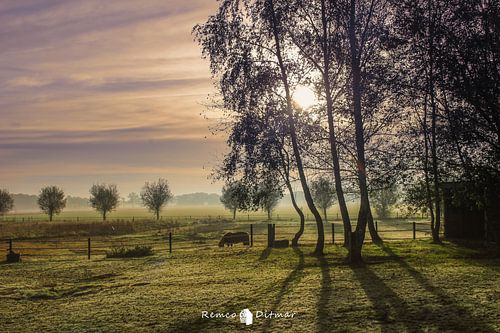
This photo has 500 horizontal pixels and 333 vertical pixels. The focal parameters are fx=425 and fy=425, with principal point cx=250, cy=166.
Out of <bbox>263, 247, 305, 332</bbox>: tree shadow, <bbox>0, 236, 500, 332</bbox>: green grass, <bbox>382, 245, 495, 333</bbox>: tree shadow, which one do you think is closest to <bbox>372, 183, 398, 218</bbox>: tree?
<bbox>0, 236, 500, 332</bbox>: green grass

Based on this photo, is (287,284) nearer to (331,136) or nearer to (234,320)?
(234,320)

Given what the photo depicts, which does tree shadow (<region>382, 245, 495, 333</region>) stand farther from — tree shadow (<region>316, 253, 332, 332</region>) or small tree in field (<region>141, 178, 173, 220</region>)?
small tree in field (<region>141, 178, 173, 220</region>)

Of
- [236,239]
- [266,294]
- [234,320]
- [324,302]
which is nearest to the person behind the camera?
[234,320]

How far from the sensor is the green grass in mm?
9117

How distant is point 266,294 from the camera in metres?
12.0

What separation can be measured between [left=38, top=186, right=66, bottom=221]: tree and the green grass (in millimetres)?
89367

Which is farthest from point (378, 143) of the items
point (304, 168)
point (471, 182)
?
point (471, 182)

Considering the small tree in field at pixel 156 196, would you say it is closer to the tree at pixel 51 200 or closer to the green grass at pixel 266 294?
the tree at pixel 51 200

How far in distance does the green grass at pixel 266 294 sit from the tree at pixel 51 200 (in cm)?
8937

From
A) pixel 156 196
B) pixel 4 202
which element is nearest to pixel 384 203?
pixel 156 196

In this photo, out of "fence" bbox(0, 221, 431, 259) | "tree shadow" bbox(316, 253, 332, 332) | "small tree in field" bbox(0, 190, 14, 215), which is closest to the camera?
"tree shadow" bbox(316, 253, 332, 332)

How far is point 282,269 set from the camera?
16.8 m

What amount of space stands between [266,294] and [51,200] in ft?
333

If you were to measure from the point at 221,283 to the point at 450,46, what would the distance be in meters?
14.1
